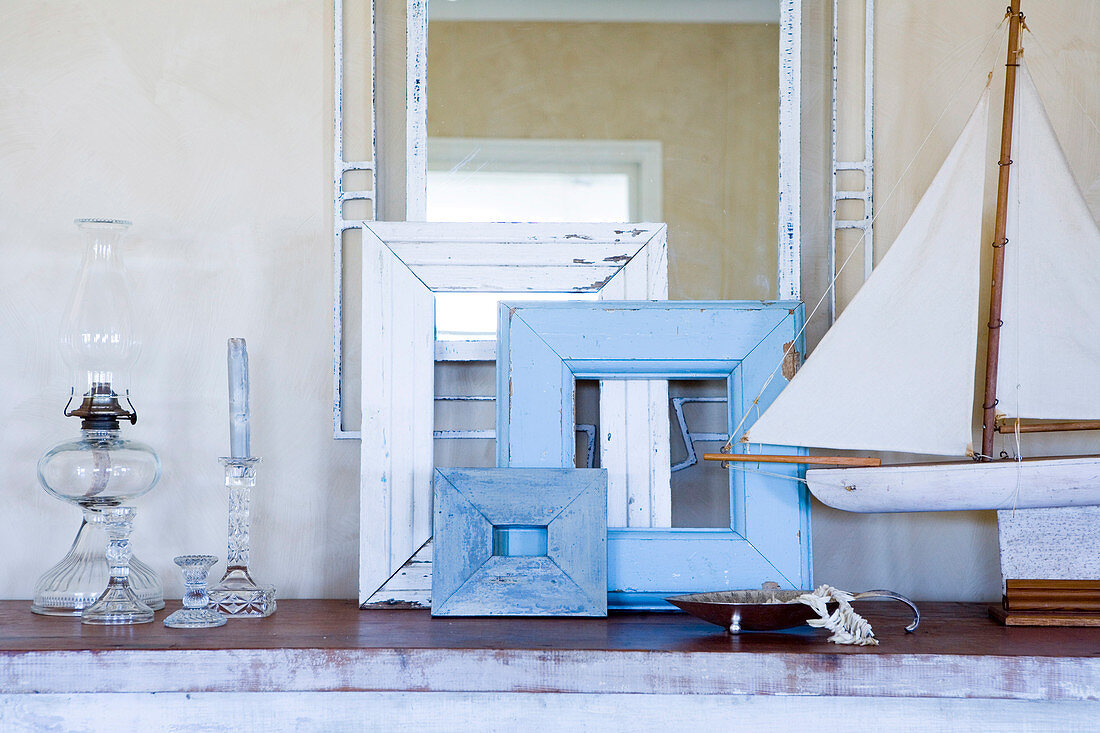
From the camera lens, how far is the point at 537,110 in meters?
1.43

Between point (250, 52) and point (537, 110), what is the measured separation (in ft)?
1.49

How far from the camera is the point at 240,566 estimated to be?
1.30 meters

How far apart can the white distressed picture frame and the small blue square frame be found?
9cm

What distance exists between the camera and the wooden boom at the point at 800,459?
1270 mm

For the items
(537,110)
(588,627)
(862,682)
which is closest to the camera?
(862,682)

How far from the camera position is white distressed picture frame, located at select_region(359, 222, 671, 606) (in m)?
1.34

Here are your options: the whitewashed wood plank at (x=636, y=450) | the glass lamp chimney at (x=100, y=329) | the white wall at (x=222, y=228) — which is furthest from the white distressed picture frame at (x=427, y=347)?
the glass lamp chimney at (x=100, y=329)

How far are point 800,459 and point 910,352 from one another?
0.20 m

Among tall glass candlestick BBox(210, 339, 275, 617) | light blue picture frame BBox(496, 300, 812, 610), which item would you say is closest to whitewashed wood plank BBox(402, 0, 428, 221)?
light blue picture frame BBox(496, 300, 812, 610)

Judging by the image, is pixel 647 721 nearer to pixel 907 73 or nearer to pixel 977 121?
pixel 977 121

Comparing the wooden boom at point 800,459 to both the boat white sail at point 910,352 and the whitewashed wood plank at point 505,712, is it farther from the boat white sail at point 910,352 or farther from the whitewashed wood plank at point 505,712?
the whitewashed wood plank at point 505,712

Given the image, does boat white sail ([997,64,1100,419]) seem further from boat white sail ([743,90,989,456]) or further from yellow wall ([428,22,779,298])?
yellow wall ([428,22,779,298])

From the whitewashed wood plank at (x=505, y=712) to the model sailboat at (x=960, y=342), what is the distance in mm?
271

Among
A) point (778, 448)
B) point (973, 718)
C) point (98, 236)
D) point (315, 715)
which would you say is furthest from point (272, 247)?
point (973, 718)
